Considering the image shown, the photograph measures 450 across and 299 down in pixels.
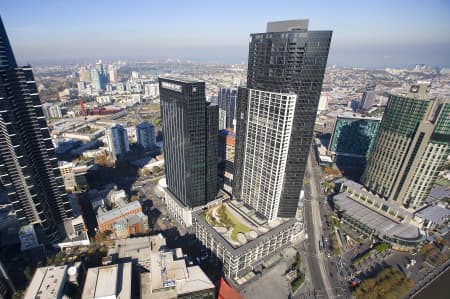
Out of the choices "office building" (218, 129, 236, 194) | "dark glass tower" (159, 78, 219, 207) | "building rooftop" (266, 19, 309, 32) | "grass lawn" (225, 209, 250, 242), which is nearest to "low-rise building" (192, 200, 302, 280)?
"grass lawn" (225, 209, 250, 242)

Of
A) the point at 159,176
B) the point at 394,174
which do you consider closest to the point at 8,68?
the point at 159,176

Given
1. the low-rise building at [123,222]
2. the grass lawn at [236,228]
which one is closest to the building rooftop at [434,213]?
the grass lawn at [236,228]

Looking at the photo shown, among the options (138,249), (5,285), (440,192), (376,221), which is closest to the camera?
(5,285)

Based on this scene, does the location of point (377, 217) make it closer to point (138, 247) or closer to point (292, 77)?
point (292, 77)

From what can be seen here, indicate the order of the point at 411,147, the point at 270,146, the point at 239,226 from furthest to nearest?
the point at 411,147 → the point at 239,226 → the point at 270,146

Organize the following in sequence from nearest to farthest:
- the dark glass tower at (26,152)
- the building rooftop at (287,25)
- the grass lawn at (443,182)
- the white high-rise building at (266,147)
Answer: the dark glass tower at (26,152), the building rooftop at (287,25), the white high-rise building at (266,147), the grass lawn at (443,182)

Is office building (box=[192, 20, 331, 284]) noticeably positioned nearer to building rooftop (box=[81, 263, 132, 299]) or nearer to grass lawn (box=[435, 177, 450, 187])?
building rooftop (box=[81, 263, 132, 299])

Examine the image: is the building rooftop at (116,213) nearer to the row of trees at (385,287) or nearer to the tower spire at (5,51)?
the tower spire at (5,51)

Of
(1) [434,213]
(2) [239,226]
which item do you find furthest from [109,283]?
(1) [434,213]
